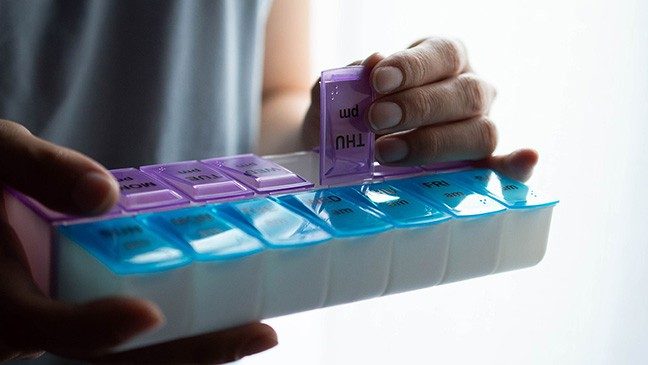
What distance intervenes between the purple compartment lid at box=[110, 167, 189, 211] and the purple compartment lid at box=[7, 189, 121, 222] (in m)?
0.01

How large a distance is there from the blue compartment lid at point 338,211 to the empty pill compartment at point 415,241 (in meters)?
0.01

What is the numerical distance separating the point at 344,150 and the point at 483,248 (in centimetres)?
13

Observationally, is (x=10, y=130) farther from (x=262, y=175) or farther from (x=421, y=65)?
(x=421, y=65)

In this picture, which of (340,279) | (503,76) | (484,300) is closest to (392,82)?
(340,279)

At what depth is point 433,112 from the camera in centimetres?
74

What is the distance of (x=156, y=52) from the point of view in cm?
90

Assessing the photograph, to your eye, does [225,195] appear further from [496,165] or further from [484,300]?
[484,300]

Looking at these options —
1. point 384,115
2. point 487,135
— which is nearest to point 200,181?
point 384,115

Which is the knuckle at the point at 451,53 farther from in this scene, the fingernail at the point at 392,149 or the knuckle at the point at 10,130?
the knuckle at the point at 10,130

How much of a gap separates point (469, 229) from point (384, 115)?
0.36 feet

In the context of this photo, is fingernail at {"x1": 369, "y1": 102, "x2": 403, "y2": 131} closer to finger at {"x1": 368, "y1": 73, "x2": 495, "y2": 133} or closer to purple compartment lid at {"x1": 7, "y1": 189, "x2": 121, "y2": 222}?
finger at {"x1": 368, "y1": 73, "x2": 495, "y2": 133}

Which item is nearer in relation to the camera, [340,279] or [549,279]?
A: [340,279]

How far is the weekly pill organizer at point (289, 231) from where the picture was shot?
0.55 metres

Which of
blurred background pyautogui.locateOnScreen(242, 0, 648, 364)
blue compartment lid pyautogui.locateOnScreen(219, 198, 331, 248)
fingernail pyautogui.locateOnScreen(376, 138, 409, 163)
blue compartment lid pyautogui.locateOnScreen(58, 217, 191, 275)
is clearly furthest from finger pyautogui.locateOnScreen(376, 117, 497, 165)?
blurred background pyautogui.locateOnScreen(242, 0, 648, 364)
